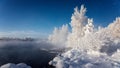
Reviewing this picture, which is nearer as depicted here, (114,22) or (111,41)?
(111,41)

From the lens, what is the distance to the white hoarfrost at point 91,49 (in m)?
63.8

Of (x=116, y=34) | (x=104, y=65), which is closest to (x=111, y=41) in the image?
(x=116, y=34)

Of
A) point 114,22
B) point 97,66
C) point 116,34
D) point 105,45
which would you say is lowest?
point 97,66

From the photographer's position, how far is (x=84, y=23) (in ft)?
446

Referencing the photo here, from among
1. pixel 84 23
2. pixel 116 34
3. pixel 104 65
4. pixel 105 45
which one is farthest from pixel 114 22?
pixel 104 65

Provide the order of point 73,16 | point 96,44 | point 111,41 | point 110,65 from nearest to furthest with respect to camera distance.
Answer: point 110,65
point 96,44
point 111,41
point 73,16

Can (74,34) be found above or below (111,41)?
above

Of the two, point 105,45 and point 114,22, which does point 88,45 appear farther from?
point 114,22

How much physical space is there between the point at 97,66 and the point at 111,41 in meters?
39.5

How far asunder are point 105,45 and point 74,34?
1982 inches

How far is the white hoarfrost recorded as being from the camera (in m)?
63.8

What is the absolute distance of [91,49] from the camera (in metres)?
92.7

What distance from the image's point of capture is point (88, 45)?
9494 centimetres

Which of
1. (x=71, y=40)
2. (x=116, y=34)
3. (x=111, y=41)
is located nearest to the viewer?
(x=111, y=41)
